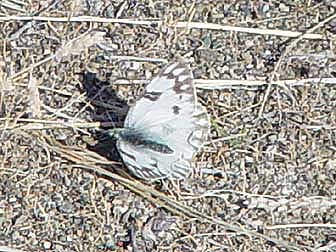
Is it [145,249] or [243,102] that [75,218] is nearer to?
[145,249]

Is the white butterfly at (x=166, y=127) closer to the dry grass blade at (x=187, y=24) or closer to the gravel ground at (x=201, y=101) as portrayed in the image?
the gravel ground at (x=201, y=101)

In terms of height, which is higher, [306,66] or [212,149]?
[306,66]

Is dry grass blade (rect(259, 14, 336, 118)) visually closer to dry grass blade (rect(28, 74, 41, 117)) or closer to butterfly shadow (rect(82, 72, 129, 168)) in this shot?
butterfly shadow (rect(82, 72, 129, 168))

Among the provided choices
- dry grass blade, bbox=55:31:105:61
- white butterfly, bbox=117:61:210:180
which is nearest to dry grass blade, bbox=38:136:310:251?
white butterfly, bbox=117:61:210:180

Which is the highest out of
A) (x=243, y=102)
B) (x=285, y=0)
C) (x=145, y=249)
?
(x=285, y=0)

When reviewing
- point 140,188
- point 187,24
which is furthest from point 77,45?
point 140,188

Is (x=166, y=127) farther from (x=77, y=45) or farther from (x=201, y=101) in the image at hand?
(x=77, y=45)

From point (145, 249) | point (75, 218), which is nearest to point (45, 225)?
point (75, 218)

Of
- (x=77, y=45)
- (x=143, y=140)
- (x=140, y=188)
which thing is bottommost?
(x=140, y=188)
